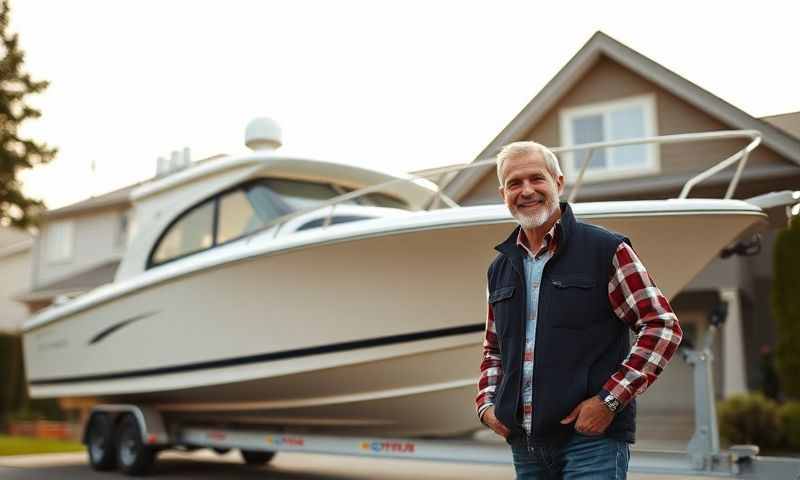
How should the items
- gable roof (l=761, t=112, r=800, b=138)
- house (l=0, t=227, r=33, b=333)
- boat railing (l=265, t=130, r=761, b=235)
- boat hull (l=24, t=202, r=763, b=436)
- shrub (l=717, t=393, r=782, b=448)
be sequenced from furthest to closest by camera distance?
house (l=0, t=227, r=33, b=333), gable roof (l=761, t=112, r=800, b=138), shrub (l=717, t=393, r=782, b=448), boat hull (l=24, t=202, r=763, b=436), boat railing (l=265, t=130, r=761, b=235)

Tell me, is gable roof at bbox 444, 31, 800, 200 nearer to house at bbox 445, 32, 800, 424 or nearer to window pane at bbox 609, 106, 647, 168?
house at bbox 445, 32, 800, 424

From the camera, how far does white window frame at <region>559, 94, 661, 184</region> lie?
12.1 meters

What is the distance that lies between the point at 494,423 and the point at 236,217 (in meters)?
5.31

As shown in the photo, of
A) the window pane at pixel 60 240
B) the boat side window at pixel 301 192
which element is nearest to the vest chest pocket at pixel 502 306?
the boat side window at pixel 301 192

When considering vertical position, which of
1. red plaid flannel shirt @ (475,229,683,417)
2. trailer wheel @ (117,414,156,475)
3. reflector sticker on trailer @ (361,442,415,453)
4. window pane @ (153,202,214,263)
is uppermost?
window pane @ (153,202,214,263)

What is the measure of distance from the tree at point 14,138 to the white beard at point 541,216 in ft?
53.1

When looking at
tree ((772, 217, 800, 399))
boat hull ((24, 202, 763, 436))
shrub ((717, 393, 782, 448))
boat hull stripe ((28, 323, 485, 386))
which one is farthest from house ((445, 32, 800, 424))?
boat hull stripe ((28, 323, 485, 386))

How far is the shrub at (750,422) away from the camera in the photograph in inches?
399

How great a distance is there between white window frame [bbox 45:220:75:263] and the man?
20.8m

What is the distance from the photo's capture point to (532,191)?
85.8 inches

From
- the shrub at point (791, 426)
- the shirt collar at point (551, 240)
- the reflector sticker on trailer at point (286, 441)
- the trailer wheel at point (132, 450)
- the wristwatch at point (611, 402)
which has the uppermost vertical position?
the shirt collar at point (551, 240)

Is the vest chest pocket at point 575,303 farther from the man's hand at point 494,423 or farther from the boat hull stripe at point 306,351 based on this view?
the boat hull stripe at point 306,351

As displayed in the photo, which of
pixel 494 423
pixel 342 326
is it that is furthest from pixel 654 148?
pixel 494 423

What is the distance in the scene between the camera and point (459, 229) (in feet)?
16.8
